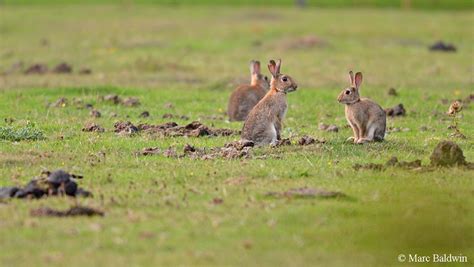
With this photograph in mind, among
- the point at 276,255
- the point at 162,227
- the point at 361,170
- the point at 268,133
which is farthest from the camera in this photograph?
the point at 268,133

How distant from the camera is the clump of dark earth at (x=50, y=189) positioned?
11180 millimetres

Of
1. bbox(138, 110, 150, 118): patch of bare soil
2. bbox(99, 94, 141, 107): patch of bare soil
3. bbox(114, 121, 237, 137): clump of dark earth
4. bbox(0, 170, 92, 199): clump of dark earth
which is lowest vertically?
bbox(138, 110, 150, 118): patch of bare soil

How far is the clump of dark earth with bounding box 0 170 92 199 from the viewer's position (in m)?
11.2

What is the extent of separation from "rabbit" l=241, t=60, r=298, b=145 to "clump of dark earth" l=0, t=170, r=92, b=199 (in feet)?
13.4

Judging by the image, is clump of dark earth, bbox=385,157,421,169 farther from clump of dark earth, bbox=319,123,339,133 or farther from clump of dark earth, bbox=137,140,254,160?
clump of dark earth, bbox=319,123,339,133

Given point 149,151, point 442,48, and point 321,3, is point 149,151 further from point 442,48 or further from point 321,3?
point 321,3

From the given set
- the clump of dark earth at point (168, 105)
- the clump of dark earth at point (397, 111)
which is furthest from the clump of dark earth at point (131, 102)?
the clump of dark earth at point (397, 111)

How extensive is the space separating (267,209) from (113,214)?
164 centimetres

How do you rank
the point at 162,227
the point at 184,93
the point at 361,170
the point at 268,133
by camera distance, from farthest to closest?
1. the point at 184,93
2. the point at 268,133
3. the point at 361,170
4. the point at 162,227

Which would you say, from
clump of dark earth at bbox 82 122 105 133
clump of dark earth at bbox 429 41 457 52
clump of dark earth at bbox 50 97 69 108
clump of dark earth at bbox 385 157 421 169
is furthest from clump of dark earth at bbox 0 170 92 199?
clump of dark earth at bbox 429 41 457 52

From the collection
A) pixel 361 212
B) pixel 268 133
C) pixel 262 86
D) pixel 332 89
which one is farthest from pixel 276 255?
pixel 332 89

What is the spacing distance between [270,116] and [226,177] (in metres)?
2.96

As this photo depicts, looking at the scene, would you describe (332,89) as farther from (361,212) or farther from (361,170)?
(361,212)

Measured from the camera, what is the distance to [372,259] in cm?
941
